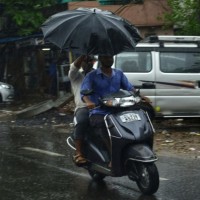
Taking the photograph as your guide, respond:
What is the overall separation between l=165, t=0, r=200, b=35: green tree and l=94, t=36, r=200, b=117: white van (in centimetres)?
389

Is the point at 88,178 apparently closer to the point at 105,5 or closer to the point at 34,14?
the point at 34,14

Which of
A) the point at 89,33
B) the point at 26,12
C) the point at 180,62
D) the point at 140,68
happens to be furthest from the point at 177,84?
the point at 26,12

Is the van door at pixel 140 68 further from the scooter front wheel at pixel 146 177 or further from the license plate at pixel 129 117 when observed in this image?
the scooter front wheel at pixel 146 177

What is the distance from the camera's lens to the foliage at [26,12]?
2069 centimetres

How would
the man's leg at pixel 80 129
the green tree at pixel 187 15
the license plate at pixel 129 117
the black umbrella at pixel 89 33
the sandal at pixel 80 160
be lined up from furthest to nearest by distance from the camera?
the green tree at pixel 187 15 → the sandal at pixel 80 160 → the man's leg at pixel 80 129 → the black umbrella at pixel 89 33 → the license plate at pixel 129 117

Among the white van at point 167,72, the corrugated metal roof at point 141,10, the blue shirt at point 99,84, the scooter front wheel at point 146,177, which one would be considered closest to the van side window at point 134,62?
the white van at point 167,72

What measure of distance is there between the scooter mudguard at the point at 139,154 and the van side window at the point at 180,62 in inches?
246

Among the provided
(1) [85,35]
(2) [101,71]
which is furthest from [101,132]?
(1) [85,35]

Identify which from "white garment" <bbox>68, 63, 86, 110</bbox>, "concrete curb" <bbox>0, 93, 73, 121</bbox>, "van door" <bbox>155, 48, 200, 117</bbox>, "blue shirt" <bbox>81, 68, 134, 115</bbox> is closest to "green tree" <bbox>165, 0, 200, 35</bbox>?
"van door" <bbox>155, 48, 200, 117</bbox>

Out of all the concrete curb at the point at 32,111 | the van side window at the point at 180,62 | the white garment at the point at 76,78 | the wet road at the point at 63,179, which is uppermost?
the white garment at the point at 76,78

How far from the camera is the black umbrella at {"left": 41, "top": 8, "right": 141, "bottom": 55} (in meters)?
6.67

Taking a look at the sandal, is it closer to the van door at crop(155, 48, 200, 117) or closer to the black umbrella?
the black umbrella

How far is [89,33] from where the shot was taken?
668cm

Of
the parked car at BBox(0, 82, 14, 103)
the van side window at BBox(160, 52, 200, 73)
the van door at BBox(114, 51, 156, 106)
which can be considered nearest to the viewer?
the van door at BBox(114, 51, 156, 106)
